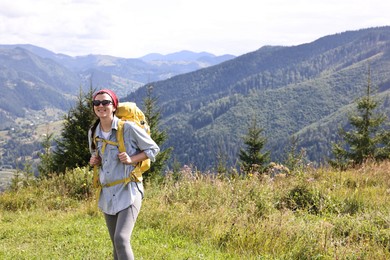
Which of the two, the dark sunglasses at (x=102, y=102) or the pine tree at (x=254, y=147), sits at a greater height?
the dark sunglasses at (x=102, y=102)

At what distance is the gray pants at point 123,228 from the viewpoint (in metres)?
3.56

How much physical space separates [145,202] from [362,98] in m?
17.4

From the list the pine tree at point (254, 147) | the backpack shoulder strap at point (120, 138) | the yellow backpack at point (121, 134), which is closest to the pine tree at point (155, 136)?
the pine tree at point (254, 147)

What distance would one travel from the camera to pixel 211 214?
5.93 meters

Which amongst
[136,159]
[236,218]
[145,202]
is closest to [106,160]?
[136,159]

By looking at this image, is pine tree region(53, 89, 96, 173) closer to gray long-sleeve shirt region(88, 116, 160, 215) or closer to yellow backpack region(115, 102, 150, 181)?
yellow backpack region(115, 102, 150, 181)

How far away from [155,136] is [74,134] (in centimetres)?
453

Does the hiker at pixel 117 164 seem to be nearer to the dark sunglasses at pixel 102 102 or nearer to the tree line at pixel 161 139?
the dark sunglasses at pixel 102 102

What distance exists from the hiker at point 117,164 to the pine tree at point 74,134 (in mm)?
12489

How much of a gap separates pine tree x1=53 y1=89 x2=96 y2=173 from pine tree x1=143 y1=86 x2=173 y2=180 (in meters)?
3.26

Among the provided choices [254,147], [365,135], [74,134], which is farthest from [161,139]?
[365,135]

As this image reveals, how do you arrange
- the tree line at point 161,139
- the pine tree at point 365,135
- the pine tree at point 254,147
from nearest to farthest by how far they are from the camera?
the tree line at point 161,139 → the pine tree at point 365,135 → the pine tree at point 254,147

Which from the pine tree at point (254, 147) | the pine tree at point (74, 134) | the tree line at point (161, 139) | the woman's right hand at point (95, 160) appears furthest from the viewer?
the pine tree at point (254, 147)

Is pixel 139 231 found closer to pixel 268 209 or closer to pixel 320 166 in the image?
pixel 268 209
